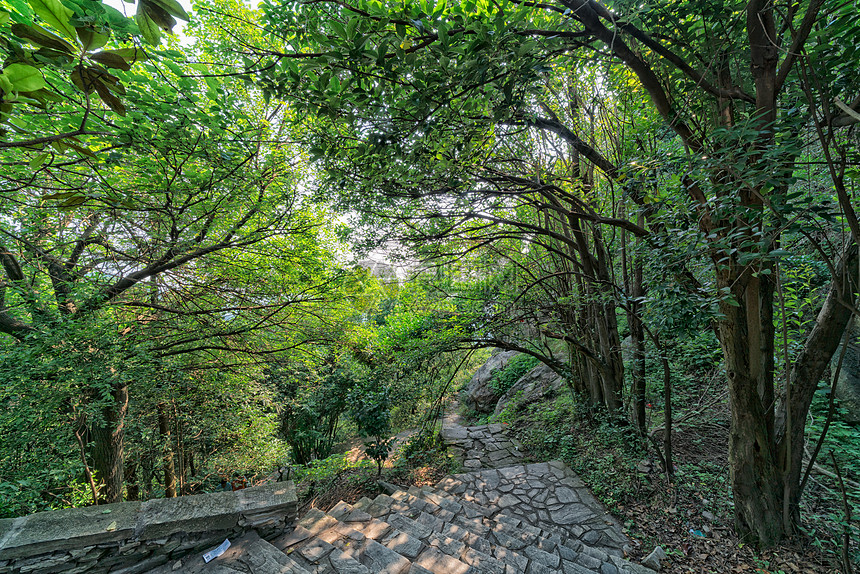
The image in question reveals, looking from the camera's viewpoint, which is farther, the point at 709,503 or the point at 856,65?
the point at 709,503

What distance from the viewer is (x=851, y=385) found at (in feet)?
12.6

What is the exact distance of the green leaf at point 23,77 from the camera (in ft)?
1.88

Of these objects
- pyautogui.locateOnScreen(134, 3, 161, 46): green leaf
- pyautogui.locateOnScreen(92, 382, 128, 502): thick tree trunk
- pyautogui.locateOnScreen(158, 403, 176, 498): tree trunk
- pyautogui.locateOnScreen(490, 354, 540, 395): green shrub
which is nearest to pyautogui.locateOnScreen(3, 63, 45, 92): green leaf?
pyautogui.locateOnScreen(134, 3, 161, 46): green leaf

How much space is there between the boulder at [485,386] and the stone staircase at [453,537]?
15.9 feet

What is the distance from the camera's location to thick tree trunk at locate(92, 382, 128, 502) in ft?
12.5


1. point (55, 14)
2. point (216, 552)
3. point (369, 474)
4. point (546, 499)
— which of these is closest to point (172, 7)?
point (55, 14)

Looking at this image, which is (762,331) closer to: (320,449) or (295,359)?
(295,359)

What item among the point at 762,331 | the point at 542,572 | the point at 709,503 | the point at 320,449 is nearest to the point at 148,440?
the point at 320,449

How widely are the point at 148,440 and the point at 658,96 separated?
793cm

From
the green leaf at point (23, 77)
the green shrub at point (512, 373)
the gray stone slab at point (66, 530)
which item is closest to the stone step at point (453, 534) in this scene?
the gray stone slab at point (66, 530)

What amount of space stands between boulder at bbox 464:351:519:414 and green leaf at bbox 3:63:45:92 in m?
9.91

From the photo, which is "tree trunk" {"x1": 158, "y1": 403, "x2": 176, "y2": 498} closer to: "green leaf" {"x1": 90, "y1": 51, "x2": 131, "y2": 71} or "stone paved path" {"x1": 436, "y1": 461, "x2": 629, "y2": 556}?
"stone paved path" {"x1": 436, "y1": 461, "x2": 629, "y2": 556}

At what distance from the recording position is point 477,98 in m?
1.83

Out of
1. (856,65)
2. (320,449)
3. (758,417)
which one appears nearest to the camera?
(856,65)
